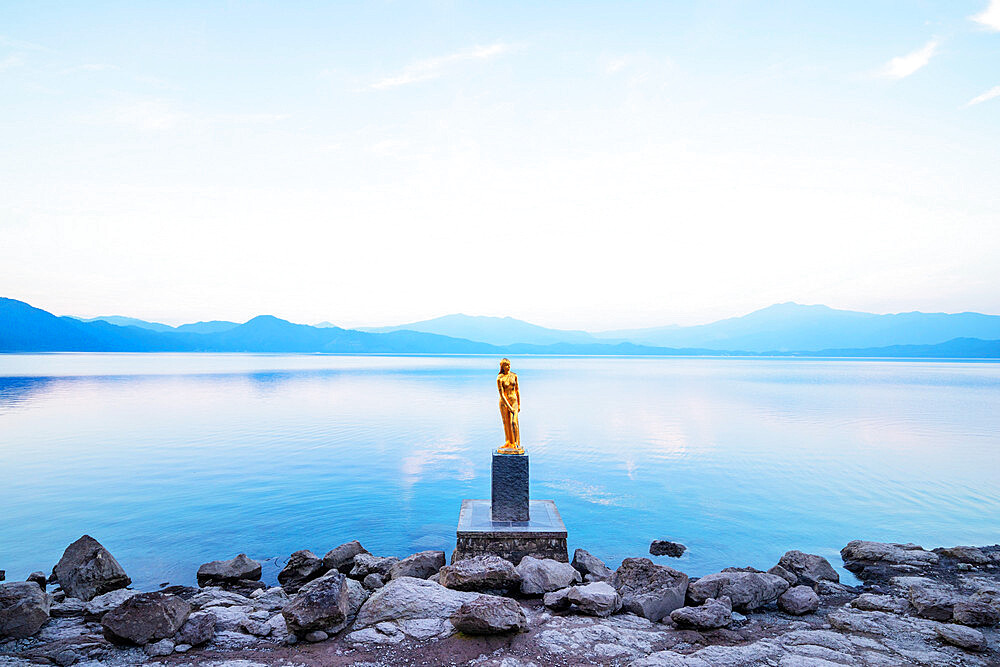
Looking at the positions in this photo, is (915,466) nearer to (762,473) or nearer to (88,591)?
(762,473)

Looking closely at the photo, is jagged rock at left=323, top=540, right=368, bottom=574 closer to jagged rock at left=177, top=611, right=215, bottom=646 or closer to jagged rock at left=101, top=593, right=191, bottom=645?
jagged rock at left=177, top=611, right=215, bottom=646

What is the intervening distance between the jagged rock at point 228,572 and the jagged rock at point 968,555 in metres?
13.4

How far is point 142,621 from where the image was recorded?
20.6 ft

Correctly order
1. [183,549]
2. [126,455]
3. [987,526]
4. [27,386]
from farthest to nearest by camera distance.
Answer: [27,386] < [126,455] < [987,526] < [183,549]

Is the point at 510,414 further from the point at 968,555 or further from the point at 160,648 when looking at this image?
the point at 968,555

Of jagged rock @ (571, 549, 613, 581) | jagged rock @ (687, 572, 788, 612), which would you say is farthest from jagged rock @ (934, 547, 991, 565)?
jagged rock @ (571, 549, 613, 581)

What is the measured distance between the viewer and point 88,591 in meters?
9.12

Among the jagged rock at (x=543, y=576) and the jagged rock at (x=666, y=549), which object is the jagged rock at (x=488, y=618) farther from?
the jagged rock at (x=666, y=549)

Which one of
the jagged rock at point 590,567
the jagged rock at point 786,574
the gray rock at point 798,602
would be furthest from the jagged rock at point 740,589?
the jagged rock at point 590,567

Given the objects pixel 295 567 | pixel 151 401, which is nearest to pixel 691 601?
pixel 295 567

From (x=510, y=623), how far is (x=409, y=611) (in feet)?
4.31

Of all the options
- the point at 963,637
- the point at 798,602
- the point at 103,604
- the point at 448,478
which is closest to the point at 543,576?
the point at 798,602

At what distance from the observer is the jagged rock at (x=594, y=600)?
7266 mm

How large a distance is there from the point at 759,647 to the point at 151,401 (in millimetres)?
46401
